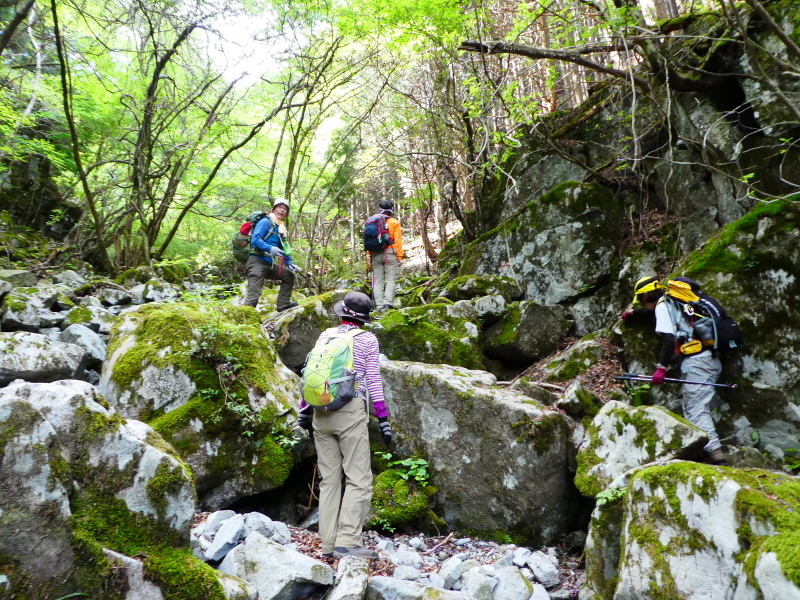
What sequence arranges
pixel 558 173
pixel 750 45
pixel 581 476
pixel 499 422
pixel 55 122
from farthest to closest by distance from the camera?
pixel 55 122
pixel 558 173
pixel 750 45
pixel 499 422
pixel 581 476

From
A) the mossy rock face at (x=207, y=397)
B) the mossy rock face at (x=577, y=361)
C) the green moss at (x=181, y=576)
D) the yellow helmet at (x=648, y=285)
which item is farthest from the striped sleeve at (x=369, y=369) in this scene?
the yellow helmet at (x=648, y=285)

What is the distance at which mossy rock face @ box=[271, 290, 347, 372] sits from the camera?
26.1ft

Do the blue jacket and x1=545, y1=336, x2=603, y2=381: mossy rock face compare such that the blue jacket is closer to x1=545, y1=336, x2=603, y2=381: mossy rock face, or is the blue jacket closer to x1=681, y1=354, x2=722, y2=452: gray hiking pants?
x1=545, y1=336, x2=603, y2=381: mossy rock face

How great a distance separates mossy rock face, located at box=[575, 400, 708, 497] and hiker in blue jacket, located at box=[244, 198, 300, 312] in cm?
628

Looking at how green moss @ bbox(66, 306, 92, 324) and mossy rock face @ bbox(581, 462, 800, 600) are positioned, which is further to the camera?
green moss @ bbox(66, 306, 92, 324)

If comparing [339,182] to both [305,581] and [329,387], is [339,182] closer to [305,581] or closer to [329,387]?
[329,387]

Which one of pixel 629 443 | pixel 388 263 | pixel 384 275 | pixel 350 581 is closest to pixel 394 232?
pixel 388 263

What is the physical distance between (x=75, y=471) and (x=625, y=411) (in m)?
5.09

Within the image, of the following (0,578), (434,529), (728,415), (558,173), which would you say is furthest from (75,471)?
(558,173)

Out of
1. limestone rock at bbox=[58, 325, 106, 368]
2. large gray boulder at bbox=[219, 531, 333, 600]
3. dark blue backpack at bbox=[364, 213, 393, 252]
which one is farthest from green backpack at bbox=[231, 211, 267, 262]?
large gray boulder at bbox=[219, 531, 333, 600]

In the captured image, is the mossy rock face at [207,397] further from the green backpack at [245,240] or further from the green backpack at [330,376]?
the green backpack at [245,240]

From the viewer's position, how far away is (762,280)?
620cm

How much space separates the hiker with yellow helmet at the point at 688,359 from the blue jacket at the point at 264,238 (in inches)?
261

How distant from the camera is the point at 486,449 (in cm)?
548
